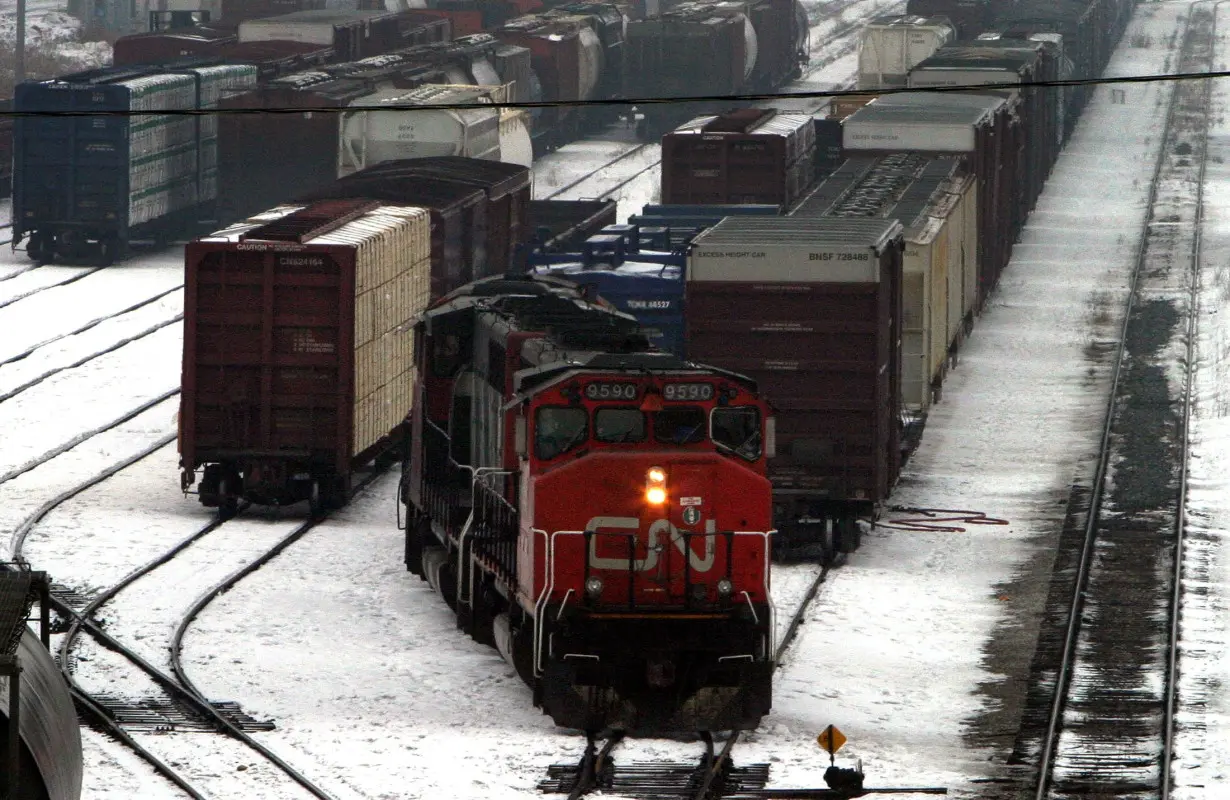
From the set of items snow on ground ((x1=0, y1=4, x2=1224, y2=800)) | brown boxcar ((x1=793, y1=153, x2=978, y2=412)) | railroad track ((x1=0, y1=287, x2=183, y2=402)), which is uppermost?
brown boxcar ((x1=793, y1=153, x2=978, y2=412))

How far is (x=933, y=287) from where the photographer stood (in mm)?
28625

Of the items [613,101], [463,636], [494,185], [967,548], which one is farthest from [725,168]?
[463,636]

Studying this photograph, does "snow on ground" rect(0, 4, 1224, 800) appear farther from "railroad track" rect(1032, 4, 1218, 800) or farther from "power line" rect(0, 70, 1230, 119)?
"power line" rect(0, 70, 1230, 119)

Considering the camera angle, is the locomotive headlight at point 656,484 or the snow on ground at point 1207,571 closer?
the locomotive headlight at point 656,484

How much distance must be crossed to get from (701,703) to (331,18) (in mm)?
51844

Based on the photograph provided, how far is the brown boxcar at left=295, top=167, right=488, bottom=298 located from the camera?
31062mm

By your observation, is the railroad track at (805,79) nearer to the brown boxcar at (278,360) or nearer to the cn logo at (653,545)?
the brown boxcar at (278,360)

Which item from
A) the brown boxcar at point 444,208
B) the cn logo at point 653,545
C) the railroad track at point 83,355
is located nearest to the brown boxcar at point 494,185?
the brown boxcar at point 444,208

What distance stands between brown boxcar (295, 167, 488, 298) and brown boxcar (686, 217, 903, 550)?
7632 mm

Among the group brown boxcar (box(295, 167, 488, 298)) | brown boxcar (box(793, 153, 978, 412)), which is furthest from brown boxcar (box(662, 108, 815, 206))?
brown boxcar (box(295, 167, 488, 298))

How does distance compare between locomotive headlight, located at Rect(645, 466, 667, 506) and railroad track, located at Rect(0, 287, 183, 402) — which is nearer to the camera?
locomotive headlight, located at Rect(645, 466, 667, 506)

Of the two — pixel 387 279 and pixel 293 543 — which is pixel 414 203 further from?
pixel 293 543

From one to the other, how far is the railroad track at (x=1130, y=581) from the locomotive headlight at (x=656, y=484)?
355cm

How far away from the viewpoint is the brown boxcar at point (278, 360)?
25750 mm
